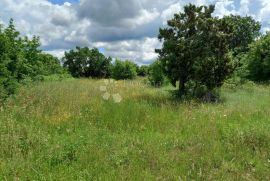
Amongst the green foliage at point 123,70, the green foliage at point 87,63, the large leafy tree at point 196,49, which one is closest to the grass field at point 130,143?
the large leafy tree at point 196,49

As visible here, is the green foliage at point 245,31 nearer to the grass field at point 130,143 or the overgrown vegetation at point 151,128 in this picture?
the overgrown vegetation at point 151,128

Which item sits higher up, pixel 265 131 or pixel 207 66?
pixel 207 66

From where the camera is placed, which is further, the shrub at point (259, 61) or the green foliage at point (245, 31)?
the green foliage at point (245, 31)

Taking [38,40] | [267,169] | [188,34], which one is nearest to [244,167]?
[267,169]

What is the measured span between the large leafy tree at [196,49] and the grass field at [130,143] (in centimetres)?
417

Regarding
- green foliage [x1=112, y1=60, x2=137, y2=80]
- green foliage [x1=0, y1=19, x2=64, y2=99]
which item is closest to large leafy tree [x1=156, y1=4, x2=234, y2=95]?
green foliage [x1=0, y1=19, x2=64, y2=99]

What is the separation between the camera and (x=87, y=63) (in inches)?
2441

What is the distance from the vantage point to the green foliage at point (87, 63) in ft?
201

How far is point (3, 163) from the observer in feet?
20.1

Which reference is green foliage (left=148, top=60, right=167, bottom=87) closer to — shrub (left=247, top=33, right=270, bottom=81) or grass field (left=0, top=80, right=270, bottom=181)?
shrub (left=247, top=33, right=270, bottom=81)

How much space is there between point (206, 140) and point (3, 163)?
4.26 m

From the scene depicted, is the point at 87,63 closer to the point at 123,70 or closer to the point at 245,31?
the point at 123,70

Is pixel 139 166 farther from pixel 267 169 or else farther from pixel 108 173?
pixel 267 169

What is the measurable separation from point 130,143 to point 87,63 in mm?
55425
